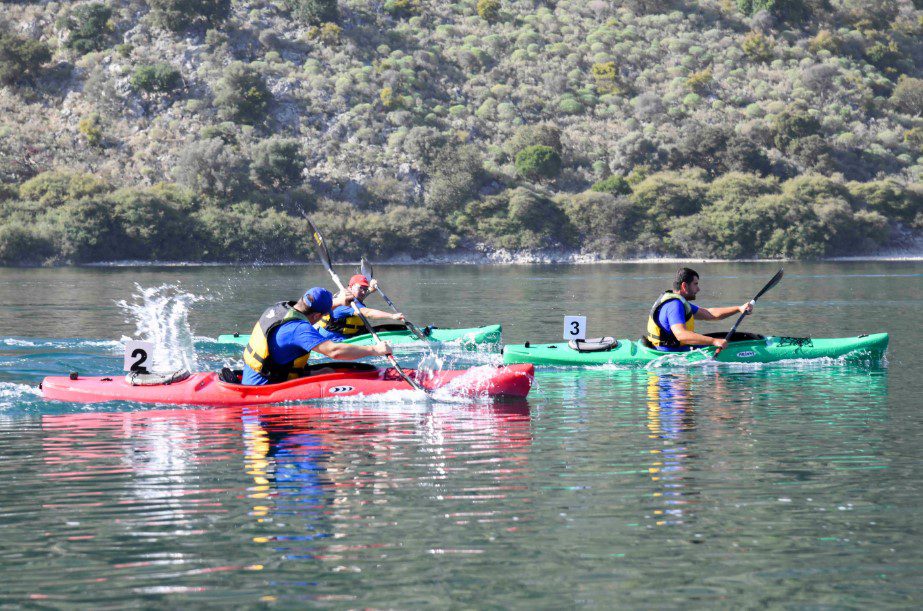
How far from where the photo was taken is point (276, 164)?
258ft

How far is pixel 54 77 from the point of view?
290 ft

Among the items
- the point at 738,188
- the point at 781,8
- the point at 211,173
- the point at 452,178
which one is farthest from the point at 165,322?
the point at 781,8

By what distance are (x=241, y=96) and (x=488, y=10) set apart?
23265 millimetres

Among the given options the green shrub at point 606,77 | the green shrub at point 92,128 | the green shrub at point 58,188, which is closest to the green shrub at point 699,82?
the green shrub at point 606,77

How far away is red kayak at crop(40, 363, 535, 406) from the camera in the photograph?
53.0 ft

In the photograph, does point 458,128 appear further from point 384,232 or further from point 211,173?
point 211,173

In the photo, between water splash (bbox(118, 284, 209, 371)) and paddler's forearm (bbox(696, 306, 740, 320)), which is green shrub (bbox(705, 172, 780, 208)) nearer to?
water splash (bbox(118, 284, 209, 371))

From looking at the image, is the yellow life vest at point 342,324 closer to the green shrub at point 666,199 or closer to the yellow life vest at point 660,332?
the yellow life vest at point 660,332

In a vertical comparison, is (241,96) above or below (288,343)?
above

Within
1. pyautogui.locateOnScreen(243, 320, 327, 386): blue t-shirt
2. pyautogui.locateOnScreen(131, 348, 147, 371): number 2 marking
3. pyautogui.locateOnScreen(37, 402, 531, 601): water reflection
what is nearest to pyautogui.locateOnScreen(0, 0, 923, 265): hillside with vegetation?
pyautogui.locateOnScreen(131, 348, 147, 371): number 2 marking

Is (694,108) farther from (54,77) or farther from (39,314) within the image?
(39,314)

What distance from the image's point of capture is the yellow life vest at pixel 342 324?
22297mm

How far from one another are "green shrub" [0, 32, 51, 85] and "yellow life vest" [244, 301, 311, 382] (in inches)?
3056

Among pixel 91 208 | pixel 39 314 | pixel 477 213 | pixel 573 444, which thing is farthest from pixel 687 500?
pixel 477 213
